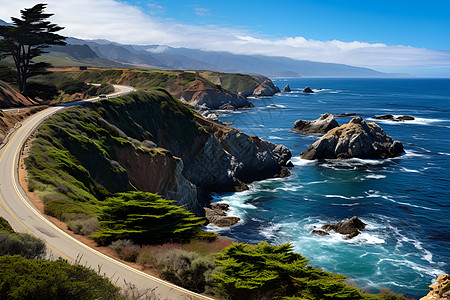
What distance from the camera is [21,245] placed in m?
16.8

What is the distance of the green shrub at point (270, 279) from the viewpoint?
1711cm

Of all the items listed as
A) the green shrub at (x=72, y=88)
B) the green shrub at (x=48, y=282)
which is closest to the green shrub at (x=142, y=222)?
the green shrub at (x=48, y=282)

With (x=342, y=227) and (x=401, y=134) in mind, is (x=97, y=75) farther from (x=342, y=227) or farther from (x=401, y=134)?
(x=342, y=227)

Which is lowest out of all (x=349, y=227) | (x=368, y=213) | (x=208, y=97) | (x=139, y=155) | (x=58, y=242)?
(x=349, y=227)

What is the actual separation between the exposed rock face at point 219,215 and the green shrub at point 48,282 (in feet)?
121

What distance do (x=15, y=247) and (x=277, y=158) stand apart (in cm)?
6693

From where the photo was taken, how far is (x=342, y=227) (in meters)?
48.0

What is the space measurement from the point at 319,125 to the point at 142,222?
9816 cm

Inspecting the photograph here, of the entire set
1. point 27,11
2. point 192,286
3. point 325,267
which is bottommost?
point 325,267

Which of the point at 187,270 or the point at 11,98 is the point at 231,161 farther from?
the point at 187,270

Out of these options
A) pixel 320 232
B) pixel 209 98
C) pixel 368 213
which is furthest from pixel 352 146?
pixel 209 98

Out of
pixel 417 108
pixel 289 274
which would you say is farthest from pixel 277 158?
pixel 417 108

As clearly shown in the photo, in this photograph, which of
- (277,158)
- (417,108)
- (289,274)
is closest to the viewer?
(289,274)

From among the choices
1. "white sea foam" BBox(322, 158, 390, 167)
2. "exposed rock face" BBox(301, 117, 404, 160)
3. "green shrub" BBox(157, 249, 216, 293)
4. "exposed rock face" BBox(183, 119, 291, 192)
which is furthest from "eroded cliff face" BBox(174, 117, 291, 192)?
"green shrub" BBox(157, 249, 216, 293)
